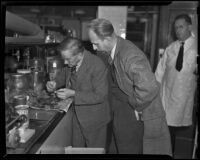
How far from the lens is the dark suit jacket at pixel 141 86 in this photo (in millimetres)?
967

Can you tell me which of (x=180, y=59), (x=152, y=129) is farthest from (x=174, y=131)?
(x=180, y=59)

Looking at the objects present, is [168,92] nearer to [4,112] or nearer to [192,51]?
[192,51]

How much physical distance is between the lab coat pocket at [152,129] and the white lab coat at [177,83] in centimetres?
5

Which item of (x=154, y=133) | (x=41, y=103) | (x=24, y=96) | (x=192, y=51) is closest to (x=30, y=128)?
(x=24, y=96)

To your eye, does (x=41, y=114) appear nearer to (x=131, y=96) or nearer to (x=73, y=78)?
(x=73, y=78)

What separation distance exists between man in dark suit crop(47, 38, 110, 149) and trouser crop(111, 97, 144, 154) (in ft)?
0.33

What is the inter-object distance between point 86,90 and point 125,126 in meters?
0.32

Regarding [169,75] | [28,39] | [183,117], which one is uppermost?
[28,39]

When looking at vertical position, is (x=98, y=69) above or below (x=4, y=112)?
above

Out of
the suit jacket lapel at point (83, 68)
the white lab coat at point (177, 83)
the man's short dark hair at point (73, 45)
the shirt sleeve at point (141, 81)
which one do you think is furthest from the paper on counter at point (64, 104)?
the white lab coat at point (177, 83)

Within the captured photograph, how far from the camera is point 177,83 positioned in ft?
2.95

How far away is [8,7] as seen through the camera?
74 cm

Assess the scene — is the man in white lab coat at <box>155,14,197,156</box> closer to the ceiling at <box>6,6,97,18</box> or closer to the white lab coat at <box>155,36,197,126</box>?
the white lab coat at <box>155,36,197,126</box>

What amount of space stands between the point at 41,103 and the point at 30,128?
32 centimetres
